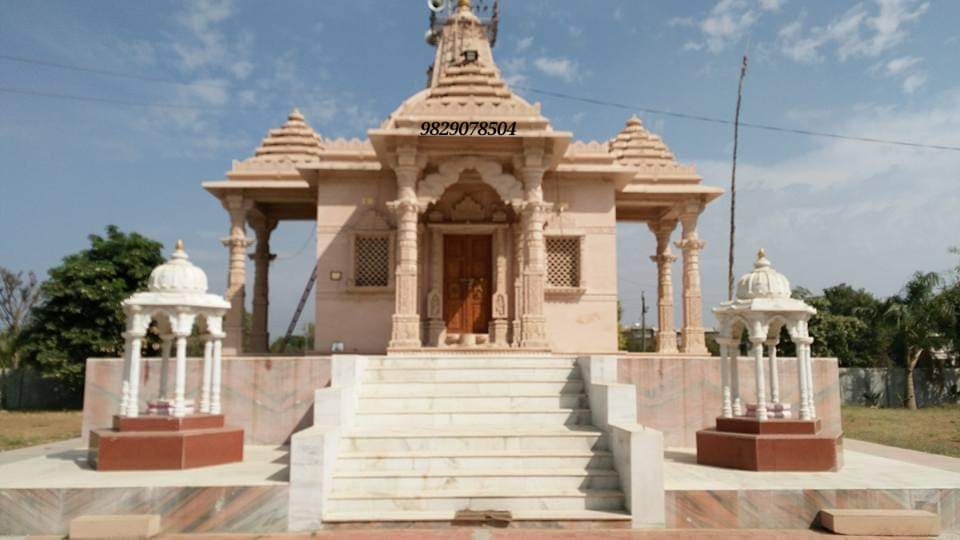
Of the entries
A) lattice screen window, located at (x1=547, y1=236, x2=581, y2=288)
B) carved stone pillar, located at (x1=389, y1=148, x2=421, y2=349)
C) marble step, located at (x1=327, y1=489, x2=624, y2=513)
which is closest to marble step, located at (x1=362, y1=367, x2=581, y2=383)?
carved stone pillar, located at (x1=389, y1=148, x2=421, y2=349)

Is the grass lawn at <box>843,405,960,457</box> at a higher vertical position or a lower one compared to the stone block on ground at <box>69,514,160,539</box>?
lower

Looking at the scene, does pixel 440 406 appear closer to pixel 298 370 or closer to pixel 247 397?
pixel 298 370

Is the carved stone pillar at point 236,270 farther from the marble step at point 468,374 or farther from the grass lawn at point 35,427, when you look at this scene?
the marble step at point 468,374

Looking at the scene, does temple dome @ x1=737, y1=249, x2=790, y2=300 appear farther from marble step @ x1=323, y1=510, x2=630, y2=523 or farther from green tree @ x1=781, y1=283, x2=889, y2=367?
green tree @ x1=781, y1=283, x2=889, y2=367

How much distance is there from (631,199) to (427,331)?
237 inches

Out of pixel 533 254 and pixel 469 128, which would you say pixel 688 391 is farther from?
pixel 469 128

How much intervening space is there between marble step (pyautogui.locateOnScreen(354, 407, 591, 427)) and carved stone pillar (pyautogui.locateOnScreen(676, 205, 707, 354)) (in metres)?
Result: 8.25

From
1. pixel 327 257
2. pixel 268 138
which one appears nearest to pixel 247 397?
pixel 327 257

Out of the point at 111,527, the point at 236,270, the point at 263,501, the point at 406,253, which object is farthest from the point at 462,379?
the point at 236,270

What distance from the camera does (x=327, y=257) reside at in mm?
14359

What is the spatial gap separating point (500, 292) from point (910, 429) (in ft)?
35.5

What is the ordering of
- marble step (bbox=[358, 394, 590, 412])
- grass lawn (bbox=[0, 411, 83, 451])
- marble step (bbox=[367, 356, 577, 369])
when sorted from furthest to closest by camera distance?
1. grass lawn (bbox=[0, 411, 83, 451])
2. marble step (bbox=[367, 356, 577, 369])
3. marble step (bbox=[358, 394, 590, 412])

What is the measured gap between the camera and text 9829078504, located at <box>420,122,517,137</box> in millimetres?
12273

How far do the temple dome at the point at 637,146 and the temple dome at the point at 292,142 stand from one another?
A: 7738 mm
